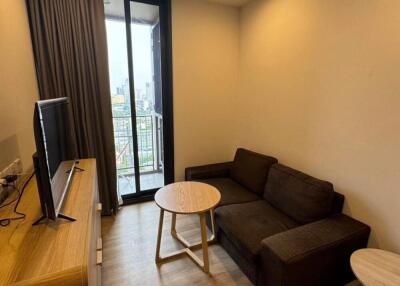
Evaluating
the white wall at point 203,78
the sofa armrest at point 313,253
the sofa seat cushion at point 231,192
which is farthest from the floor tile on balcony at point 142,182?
the sofa armrest at point 313,253

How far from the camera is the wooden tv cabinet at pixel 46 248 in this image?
75cm

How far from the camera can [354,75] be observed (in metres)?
1.72

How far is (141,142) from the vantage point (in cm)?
338

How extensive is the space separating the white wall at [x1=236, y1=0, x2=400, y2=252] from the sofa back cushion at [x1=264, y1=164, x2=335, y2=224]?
19 cm

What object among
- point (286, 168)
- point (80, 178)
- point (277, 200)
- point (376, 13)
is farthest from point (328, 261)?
point (80, 178)

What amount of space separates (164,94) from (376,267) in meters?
2.65

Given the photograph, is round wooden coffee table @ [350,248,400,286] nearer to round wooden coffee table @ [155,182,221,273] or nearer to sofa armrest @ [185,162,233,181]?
round wooden coffee table @ [155,182,221,273]

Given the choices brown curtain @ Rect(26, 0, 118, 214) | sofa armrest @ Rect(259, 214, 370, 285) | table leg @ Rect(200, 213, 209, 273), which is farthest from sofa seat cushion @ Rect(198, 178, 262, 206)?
brown curtain @ Rect(26, 0, 118, 214)

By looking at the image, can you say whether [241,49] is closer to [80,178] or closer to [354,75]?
[354,75]

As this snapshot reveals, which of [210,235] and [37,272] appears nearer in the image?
[37,272]

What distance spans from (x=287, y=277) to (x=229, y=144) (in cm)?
219

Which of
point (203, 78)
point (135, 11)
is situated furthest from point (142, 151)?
point (135, 11)

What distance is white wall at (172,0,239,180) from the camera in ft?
9.23

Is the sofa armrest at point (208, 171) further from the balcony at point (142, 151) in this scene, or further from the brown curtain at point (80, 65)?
the brown curtain at point (80, 65)
